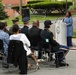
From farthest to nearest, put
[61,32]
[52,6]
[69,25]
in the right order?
1. [52,6]
2. [69,25]
3. [61,32]

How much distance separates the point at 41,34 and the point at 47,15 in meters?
24.4

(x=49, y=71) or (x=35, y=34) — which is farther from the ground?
(x=35, y=34)

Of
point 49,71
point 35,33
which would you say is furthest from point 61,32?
point 49,71

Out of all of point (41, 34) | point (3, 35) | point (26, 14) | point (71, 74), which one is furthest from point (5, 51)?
point (26, 14)

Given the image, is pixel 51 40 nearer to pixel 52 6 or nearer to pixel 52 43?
pixel 52 43

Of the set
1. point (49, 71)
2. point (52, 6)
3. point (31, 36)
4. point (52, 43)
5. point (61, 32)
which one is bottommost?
point (52, 6)

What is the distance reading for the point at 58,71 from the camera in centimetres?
1052

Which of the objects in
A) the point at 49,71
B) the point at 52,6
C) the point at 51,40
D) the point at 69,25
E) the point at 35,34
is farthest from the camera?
the point at 52,6

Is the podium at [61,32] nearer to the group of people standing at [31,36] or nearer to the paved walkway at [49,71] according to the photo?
the group of people standing at [31,36]

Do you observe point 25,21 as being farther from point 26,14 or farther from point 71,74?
point 26,14

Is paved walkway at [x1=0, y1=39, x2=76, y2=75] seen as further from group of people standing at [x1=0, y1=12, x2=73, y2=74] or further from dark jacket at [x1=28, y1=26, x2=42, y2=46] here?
dark jacket at [x1=28, y1=26, x2=42, y2=46]

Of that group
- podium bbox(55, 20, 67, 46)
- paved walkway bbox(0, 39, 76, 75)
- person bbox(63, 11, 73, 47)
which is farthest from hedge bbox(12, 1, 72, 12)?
paved walkway bbox(0, 39, 76, 75)

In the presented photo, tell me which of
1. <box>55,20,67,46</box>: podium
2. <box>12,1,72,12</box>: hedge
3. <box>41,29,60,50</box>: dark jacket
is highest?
<box>41,29,60,50</box>: dark jacket

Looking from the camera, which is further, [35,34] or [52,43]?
[35,34]
